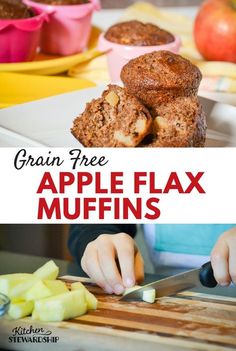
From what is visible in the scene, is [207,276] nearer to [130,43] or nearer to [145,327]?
[145,327]

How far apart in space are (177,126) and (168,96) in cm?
3

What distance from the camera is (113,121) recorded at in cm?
72

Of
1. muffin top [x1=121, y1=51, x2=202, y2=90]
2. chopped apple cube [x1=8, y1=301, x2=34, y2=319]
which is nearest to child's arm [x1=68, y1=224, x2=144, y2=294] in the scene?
chopped apple cube [x1=8, y1=301, x2=34, y2=319]

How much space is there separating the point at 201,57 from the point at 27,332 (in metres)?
0.44

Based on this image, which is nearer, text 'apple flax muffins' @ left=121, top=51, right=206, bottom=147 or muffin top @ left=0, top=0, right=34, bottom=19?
text 'apple flax muffins' @ left=121, top=51, right=206, bottom=147

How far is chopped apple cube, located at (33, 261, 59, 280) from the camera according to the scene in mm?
813

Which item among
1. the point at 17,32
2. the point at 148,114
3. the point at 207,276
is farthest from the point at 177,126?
the point at 17,32

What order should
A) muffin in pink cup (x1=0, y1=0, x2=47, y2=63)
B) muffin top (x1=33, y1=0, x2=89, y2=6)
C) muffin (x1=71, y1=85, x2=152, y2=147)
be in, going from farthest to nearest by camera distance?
muffin top (x1=33, y1=0, x2=89, y2=6), muffin in pink cup (x1=0, y1=0, x2=47, y2=63), muffin (x1=71, y1=85, x2=152, y2=147)

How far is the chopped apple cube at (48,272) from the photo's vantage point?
32.0 inches

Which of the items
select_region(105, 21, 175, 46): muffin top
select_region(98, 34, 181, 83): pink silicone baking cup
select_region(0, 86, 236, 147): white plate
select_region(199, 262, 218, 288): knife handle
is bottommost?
select_region(199, 262, 218, 288): knife handle

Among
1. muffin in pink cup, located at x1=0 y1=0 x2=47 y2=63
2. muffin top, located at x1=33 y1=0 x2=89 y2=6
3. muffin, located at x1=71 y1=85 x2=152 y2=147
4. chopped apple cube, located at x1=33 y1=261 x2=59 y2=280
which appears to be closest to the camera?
muffin, located at x1=71 y1=85 x2=152 y2=147

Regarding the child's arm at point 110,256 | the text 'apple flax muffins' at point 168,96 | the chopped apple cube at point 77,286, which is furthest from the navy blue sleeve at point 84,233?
the text 'apple flax muffins' at point 168,96

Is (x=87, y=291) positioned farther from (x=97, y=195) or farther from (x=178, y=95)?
(x=178, y=95)

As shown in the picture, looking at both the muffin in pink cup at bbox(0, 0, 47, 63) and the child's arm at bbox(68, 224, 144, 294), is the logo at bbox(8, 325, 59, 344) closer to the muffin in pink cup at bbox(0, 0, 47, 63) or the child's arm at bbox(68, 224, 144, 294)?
the child's arm at bbox(68, 224, 144, 294)
